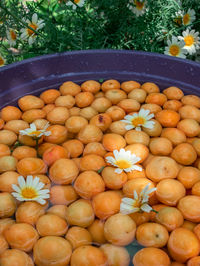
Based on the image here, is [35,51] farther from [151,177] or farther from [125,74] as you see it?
[151,177]

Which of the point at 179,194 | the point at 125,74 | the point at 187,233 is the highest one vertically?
the point at 125,74

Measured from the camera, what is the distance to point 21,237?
91 cm

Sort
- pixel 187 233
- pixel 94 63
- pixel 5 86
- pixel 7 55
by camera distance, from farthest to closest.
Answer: pixel 7 55
pixel 94 63
pixel 5 86
pixel 187 233

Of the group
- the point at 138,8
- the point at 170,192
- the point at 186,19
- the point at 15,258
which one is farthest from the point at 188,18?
the point at 15,258

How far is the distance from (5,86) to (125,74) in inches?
24.3

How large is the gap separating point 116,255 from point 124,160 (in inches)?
14.6

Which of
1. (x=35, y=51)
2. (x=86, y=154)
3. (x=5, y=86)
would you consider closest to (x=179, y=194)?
(x=86, y=154)

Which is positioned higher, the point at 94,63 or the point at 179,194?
the point at 94,63

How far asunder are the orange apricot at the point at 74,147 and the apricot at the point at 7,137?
0.73ft

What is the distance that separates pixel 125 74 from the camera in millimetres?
1609

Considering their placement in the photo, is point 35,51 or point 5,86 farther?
point 35,51

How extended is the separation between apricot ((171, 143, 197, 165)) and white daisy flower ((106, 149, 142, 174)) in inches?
6.0

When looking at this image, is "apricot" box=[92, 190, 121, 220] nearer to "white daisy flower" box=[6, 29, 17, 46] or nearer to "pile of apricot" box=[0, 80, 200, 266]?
"pile of apricot" box=[0, 80, 200, 266]

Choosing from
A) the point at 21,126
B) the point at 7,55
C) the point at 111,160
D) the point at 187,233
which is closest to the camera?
the point at 187,233
